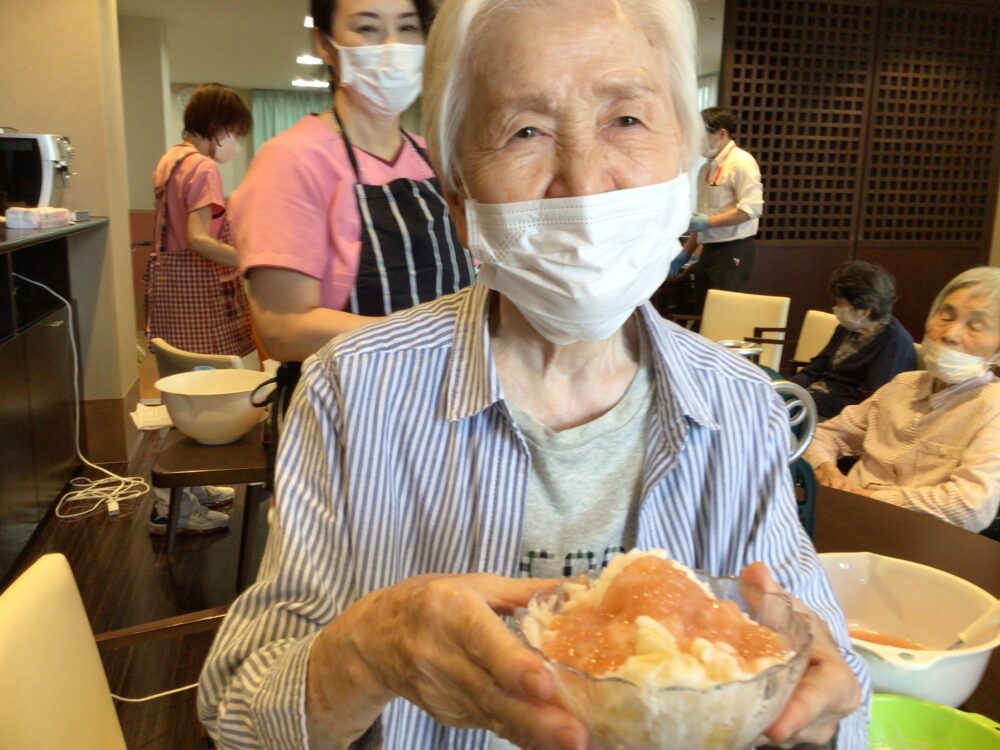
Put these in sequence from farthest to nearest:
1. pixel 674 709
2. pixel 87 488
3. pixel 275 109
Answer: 1. pixel 275 109
2. pixel 87 488
3. pixel 674 709

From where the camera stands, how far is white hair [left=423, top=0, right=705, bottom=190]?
3.09ft

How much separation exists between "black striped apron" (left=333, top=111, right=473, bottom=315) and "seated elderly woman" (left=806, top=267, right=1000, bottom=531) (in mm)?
1462

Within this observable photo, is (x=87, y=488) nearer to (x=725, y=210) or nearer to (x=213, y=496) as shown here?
(x=213, y=496)

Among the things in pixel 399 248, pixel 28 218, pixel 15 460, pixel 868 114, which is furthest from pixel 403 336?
A: pixel 868 114

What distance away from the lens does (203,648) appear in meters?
2.73

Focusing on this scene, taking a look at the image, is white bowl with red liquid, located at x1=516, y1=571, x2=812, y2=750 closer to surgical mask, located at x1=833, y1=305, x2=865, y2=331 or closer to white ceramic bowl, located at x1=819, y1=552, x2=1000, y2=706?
white ceramic bowl, located at x1=819, y1=552, x2=1000, y2=706

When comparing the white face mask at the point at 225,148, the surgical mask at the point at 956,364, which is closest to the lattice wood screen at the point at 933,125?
the surgical mask at the point at 956,364

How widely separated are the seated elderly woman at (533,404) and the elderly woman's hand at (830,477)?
1.65m

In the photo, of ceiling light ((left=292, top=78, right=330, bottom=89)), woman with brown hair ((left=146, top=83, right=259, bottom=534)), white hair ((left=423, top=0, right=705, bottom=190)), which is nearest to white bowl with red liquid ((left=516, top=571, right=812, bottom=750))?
white hair ((left=423, top=0, right=705, bottom=190))

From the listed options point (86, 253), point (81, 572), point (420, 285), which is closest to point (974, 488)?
point (420, 285)

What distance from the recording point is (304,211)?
5.00 ft

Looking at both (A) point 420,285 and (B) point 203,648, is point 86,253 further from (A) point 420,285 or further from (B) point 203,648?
(A) point 420,285

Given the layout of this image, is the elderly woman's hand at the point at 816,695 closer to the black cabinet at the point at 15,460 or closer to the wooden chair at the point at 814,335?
the black cabinet at the point at 15,460

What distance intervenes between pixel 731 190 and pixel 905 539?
4.73 metres
